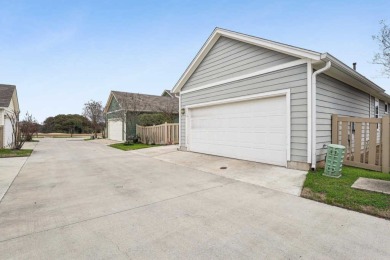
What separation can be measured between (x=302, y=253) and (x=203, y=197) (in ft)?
7.35

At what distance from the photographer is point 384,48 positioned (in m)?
8.61

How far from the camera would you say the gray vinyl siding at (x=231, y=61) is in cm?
709

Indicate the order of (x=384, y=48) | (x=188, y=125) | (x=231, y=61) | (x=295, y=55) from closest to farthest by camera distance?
(x=295, y=55) < (x=231, y=61) < (x=384, y=48) < (x=188, y=125)

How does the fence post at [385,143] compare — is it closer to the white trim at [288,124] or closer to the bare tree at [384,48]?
the white trim at [288,124]

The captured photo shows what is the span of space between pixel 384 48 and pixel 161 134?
42.0 ft

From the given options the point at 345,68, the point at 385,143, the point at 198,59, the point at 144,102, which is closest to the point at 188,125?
the point at 198,59

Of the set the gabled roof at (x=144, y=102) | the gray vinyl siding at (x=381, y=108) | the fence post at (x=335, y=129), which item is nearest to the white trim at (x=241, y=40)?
the fence post at (x=335, y=129)

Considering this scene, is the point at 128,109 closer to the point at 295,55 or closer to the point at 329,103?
the point at 295,55

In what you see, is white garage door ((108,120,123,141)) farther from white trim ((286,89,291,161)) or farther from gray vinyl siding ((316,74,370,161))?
gray vinyl siding ((316,74,370,161))

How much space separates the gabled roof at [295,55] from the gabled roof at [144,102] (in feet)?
34.2

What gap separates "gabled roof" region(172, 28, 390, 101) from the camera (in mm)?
5805

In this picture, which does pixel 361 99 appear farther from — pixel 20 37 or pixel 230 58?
pixel 20 37

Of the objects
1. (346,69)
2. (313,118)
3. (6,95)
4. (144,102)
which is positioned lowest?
(313,118)

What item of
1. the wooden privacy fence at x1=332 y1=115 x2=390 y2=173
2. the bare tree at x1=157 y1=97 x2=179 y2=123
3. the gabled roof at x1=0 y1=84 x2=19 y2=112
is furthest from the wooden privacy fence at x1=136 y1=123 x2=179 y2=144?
the wooden privacy fence at x1=332 y1=115 x2=390 y2=173
